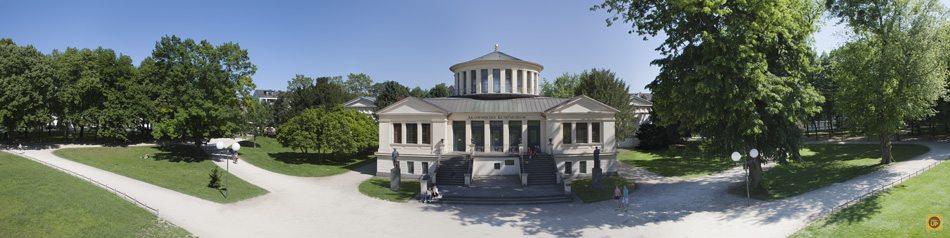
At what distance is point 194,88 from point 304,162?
36.6 feet

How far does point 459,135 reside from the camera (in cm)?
3362

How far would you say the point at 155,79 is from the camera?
Answer: 33.6 m

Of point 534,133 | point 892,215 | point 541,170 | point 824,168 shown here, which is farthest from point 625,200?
point 824,168

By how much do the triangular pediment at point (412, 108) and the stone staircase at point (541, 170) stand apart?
767 cm

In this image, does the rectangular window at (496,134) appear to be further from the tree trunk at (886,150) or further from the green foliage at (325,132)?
the tree trunk at (886,150)

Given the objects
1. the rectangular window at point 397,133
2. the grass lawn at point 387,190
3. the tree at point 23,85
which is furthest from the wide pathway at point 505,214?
the tree at point 23,85

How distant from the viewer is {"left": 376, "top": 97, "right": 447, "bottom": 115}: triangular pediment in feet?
104

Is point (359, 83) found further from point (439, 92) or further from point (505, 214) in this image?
point (505, 214)

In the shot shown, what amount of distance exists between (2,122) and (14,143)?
4.56 meters

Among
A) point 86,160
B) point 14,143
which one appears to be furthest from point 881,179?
point 14,143

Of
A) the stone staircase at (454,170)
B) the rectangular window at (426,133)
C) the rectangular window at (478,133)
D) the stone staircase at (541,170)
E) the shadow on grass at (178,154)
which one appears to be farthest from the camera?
the shadow on grass at (178,154)

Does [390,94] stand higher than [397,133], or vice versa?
[390,94]

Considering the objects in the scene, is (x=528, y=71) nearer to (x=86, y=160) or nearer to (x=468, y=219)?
(x=468, y=219)

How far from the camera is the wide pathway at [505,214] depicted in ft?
54.5
